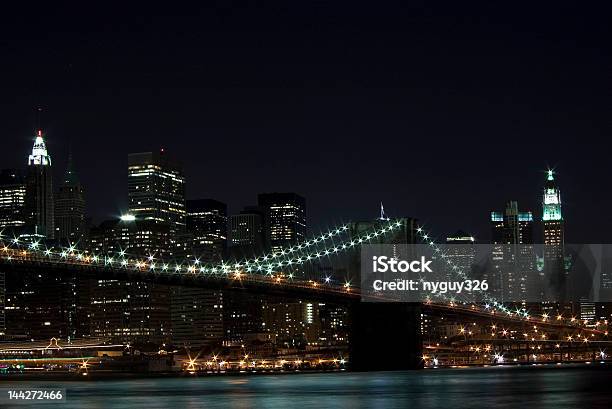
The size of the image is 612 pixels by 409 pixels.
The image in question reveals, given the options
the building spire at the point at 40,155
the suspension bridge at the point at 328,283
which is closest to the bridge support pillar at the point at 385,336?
the suspension bridge at the point at 328,283

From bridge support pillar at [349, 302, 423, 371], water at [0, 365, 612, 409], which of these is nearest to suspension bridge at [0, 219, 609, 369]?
bridge support pillar at [349, 302, 423, 371]

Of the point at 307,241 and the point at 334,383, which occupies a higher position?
the point at 307,241

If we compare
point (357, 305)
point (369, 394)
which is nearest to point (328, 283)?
point (357, 305)

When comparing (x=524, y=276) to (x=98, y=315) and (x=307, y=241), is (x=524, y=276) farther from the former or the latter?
(x=307, y=241)

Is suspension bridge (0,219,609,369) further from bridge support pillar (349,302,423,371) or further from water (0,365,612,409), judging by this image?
water (0,365,612,409)

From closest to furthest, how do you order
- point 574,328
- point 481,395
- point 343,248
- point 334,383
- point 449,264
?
point 481,395 → point 334,383 → point 343,248 → point 449,264 → point 574,328

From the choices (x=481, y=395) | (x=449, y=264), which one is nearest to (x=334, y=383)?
(x=481, y=395)

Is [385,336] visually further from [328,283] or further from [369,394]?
[369,394]
